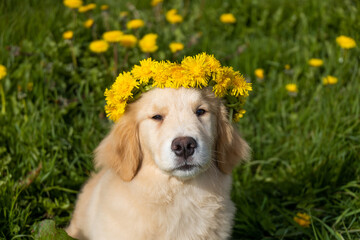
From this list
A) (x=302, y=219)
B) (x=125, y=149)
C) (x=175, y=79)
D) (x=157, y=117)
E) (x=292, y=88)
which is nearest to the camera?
(x=175, y=79)

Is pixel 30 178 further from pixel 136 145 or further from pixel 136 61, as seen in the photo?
pixel 136 61

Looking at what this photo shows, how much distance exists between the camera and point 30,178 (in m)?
3.52

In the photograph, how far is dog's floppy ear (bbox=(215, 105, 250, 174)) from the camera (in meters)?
2.89

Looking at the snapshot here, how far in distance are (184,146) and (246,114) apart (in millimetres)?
2094

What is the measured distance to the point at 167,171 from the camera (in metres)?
2.65

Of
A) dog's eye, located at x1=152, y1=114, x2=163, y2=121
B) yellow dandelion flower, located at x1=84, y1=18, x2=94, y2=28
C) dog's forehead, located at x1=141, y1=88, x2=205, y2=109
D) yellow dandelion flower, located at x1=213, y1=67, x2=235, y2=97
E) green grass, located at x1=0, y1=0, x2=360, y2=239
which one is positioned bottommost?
green grass, located at x1=0, y1=0, x2=360, y2=239

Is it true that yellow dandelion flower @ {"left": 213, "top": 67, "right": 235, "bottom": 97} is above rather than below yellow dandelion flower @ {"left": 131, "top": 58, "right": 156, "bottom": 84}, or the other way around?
below

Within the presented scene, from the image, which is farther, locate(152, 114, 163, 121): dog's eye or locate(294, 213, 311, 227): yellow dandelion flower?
locate(294, 213, 311, 227): yellow dandelion flower

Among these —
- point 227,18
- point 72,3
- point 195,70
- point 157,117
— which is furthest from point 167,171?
point 227,18

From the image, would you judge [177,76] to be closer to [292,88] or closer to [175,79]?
[175,79]

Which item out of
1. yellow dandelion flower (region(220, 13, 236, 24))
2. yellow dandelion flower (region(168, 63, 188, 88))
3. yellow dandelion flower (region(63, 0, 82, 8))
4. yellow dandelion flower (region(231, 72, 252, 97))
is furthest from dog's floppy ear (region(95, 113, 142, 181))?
yellow dandelion flower (region(220, 13, 236, 24))

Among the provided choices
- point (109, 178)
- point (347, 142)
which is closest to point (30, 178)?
point (109, 178)

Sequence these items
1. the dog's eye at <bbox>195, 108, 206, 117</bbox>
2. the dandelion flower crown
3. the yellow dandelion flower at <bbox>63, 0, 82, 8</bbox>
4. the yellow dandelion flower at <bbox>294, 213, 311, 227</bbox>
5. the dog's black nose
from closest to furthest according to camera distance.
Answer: the dog's black nose → the dandelion flower crown → the dog's eye at <bbox>195, 108, 206, 117</bbox> → the yellow dandelion flower at <bbox>294, 213, 311, 227</bbox> → the yellow dandelion flower at <bbox>63, 0, 82, 8</bbox>

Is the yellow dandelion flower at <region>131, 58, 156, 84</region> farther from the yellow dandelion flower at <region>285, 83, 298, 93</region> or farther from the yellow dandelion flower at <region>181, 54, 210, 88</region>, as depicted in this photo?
the yellow dandelion flower at <region>285, 83, 298, 93</region>
